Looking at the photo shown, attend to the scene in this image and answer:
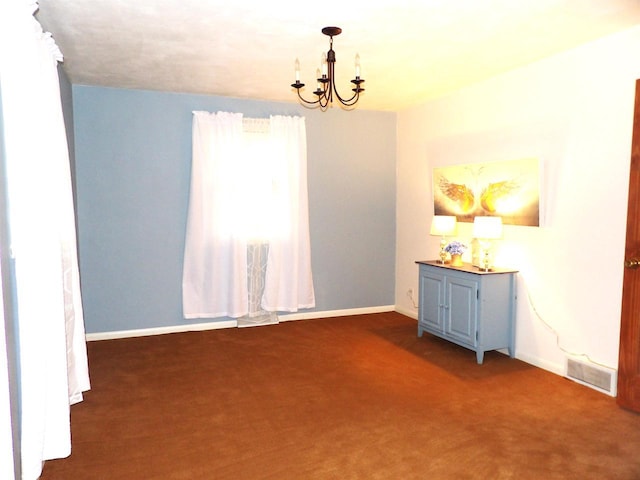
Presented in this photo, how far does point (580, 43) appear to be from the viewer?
3.50 meters

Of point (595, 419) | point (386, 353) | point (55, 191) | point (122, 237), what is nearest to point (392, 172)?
point (386, 353)

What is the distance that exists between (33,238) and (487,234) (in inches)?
131

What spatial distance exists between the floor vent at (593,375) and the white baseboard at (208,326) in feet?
8.63

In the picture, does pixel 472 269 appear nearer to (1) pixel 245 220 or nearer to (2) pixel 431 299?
(2) pixel 431 299

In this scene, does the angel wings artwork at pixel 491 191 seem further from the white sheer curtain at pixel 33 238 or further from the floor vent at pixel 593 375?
the white sheer curtain at pixel 33 238

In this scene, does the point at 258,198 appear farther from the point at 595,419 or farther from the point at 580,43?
the point at 595,419

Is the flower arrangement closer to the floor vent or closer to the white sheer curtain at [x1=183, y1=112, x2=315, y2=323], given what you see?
the floor vent

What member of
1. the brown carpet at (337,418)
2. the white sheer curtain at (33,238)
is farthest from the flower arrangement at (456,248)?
the white sheer curtain at (33,238)

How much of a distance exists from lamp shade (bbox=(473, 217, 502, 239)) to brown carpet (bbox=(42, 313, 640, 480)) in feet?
3.54

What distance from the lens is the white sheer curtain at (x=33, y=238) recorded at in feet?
7.26

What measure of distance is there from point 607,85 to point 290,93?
285 centimetres

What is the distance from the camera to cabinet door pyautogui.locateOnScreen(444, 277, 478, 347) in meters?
4.09

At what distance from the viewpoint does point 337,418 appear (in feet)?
10.00

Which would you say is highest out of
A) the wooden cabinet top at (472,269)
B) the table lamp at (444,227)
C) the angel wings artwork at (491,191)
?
the angel wings artwork at (491,191)
